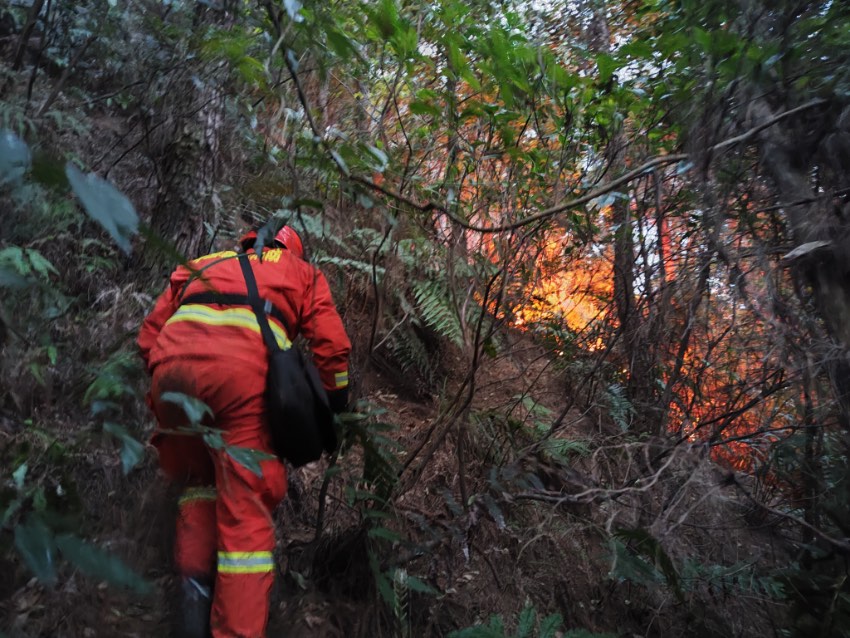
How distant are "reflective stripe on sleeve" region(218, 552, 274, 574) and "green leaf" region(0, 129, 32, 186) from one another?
2051mm

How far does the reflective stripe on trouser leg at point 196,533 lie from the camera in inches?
100

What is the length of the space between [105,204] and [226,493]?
2.01 meters

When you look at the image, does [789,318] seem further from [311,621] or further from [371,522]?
[311,621]

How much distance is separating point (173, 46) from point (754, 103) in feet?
12.0

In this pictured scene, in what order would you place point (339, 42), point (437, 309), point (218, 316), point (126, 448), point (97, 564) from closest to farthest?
point (97, 564) → point (126, 448) → point (339, 42) → point (218, 316) → point (437, 309)

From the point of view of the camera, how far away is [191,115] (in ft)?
12.9

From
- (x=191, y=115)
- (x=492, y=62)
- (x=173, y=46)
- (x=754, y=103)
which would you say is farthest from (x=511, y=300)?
(x=173, y=46)

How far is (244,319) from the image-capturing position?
250cm

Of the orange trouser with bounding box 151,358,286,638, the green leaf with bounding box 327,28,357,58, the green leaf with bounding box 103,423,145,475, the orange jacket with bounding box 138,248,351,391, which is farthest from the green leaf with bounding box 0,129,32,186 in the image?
the orange trouser with bounding box 151,358,286,638

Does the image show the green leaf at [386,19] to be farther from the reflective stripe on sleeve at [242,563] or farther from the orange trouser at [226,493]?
the reflective stripe on sleeve at [242,563]

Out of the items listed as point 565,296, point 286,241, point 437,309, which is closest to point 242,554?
point 286,241

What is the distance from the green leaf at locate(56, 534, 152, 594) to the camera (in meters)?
0.78

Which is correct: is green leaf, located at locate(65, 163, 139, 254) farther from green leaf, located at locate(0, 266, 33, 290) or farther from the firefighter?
the firefighter

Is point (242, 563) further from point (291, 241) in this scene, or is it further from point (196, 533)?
point (291, 241)
